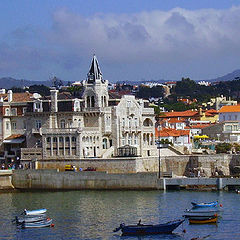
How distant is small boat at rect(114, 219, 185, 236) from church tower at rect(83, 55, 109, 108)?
135 feet

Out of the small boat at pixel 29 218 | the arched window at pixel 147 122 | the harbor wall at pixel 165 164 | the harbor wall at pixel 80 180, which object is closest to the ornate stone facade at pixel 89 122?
the harbor wall at pixel 165 164

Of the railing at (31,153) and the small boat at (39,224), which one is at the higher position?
the railing at (31,153)

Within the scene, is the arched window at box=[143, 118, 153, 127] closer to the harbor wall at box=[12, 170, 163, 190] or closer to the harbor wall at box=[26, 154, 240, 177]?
the harbor wall at box=[26, 154, 240, 177]

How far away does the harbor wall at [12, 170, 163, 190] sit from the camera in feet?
322

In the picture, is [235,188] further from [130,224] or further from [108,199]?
[130,224]

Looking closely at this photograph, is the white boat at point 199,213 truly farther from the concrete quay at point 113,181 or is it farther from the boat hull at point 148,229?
the concrete quay at point 113,181

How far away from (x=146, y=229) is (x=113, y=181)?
1096 inches

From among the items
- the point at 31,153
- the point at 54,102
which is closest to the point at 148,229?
the point at 31,153

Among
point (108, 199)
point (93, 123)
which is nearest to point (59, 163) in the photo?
point (93, 123)

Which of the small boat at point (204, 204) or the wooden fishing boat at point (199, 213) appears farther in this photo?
the small boat at point (204, 204)

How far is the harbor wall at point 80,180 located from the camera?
98.0m

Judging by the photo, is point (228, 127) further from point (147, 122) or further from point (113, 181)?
point (113, 181)

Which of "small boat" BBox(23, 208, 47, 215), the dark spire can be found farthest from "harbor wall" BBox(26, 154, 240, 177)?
"small boat" BBox(23, 208, 47, 215)

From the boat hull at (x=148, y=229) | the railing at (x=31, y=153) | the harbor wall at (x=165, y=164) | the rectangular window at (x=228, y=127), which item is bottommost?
the boat hull at (x=148, y=229)
